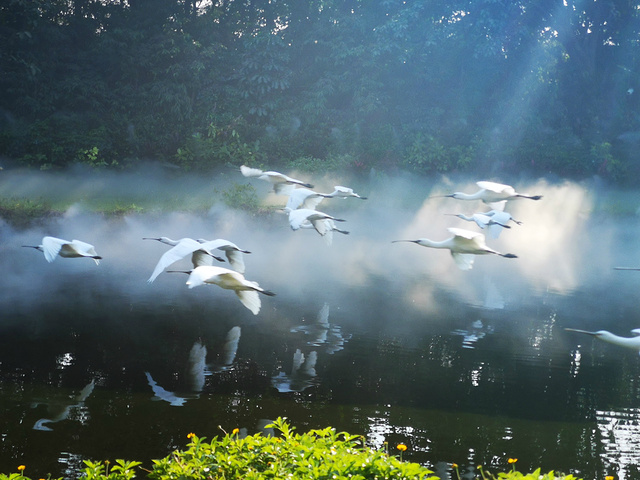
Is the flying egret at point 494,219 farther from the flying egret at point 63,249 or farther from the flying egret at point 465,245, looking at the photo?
the flying egret at point 63,249

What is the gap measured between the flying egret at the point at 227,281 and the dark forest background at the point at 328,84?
45.9 ft

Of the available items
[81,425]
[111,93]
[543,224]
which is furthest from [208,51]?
[81,425]

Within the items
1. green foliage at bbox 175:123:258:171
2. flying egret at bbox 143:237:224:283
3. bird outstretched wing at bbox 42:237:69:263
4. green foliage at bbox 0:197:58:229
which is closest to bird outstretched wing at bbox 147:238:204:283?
flying egret at bbox 143:237:224:283

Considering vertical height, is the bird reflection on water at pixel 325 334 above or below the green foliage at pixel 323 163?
below

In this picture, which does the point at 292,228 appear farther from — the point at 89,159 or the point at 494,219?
the point at 89,159

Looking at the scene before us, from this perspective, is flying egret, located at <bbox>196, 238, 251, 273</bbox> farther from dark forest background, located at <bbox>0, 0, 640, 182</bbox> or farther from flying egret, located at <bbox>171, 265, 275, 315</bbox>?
dark forest background, located at <bbox>0, 0, 640, 182</bbox>

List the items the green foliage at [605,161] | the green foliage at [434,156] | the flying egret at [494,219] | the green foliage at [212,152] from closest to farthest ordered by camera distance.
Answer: the flying egret at [494,219] → the green foliage at [212,152] → the green foliage at [434,156] → the green foliage at [605,161]

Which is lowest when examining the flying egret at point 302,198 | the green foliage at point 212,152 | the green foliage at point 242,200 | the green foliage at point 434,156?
the flying egret at point 302,198

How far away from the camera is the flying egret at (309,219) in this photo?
21.9 ft

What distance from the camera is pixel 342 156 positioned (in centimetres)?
2067

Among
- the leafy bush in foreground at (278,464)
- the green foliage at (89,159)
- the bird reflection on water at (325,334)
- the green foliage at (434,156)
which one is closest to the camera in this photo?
the leafy bush in foreground at (278,464)

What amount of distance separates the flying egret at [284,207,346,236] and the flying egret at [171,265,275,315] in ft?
3.28

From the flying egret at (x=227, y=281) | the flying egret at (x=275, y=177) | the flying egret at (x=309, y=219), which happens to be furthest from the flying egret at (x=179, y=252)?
the flying egret at (x=275, y=177)

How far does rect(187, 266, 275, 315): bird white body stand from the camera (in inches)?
197
